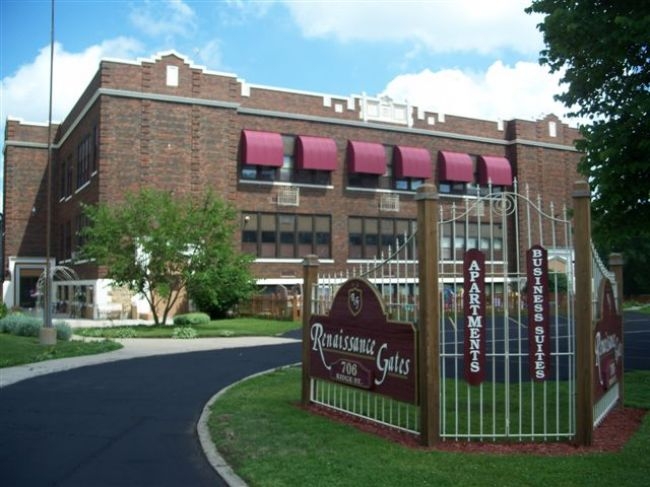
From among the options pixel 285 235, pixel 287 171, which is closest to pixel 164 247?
pixel 285 235

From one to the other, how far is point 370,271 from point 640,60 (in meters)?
6.86

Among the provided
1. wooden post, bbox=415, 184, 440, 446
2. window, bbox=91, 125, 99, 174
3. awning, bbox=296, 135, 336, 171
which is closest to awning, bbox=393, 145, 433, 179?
awning, bbox=296, 135, 336, 171

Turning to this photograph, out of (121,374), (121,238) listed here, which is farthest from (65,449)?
(121,238)

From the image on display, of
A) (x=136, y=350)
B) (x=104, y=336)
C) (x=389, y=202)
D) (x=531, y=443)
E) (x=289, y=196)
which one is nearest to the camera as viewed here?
(x=531, y=443)

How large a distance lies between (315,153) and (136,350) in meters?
21.8

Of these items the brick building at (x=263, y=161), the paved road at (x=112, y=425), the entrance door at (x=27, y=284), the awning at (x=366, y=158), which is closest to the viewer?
the paved road at (x=112, y=425)

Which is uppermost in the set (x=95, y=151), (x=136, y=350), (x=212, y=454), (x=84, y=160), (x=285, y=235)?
(x=84, y=160)

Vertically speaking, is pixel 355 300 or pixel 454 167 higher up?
pixel 454 167

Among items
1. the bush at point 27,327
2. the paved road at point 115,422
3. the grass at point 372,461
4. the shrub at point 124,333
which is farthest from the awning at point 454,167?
the grass at point 372,461

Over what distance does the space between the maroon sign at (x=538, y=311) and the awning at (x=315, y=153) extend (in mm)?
31446

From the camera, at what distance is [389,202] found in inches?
1646

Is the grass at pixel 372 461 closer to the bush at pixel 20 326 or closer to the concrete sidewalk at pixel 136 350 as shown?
the concrete sidewalk at pixel 136 350

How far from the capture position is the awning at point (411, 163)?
4147cm

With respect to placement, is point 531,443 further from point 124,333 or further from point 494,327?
point 124,333
